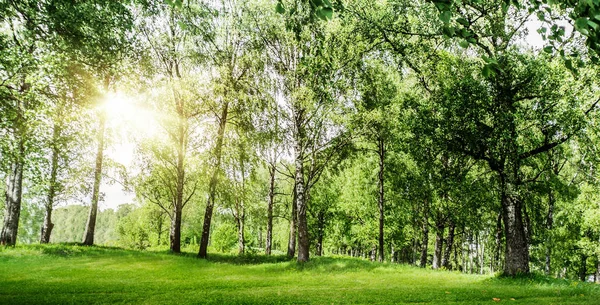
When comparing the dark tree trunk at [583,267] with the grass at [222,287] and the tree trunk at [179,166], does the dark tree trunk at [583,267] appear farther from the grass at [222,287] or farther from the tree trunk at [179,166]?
the tree trunk at [179,166]

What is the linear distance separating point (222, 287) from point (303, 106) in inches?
501

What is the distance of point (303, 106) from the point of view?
22875mm

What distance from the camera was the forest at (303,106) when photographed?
10703 millimetres

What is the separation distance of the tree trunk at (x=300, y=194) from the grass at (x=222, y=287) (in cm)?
200

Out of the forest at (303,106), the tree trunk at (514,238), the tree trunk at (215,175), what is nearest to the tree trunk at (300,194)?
the forest at (303,106)

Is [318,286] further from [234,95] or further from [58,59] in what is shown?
[234,95]

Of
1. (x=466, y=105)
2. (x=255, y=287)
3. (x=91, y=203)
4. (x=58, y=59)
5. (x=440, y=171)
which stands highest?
(x=466, y=105)

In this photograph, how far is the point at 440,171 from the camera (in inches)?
744

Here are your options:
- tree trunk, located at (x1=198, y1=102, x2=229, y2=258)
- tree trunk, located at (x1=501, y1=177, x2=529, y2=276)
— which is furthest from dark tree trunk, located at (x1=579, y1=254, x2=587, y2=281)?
tree trunk, located at (x1=198, y1=102, x2=229, y2=258)

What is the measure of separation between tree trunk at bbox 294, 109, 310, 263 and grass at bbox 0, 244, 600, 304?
1995 mm

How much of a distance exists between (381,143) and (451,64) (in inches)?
448

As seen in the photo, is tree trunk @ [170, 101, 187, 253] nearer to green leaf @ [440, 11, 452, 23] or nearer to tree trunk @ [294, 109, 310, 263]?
tree trunk @ [294, 109, 310, 263]

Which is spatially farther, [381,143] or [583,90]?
[381,143]

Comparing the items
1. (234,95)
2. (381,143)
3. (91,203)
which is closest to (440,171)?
(381,143)
